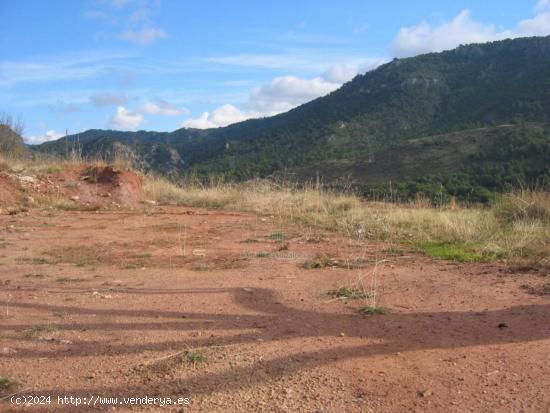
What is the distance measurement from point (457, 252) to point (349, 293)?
2.87m

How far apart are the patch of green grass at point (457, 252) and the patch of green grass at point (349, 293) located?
7.57ft

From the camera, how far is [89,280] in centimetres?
560

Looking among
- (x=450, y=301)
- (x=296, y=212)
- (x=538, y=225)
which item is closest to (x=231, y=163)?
(x=296, y=212)

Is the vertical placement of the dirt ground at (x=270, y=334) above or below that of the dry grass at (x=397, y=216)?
below

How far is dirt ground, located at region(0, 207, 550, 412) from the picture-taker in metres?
2.97

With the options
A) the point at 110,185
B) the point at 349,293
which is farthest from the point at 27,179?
the point at 349,293

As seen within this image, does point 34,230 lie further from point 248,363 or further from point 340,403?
point 340,403

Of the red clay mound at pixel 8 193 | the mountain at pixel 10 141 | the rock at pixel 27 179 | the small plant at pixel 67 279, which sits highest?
the mountain at pixel 10 141

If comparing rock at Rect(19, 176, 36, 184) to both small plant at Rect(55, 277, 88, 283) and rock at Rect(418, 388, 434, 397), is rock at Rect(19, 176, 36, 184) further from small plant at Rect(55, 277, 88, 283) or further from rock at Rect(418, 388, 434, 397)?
rock at Rect(418, 388, 434, 397)

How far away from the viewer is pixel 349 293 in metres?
4.89

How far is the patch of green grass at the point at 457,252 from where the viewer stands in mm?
6780

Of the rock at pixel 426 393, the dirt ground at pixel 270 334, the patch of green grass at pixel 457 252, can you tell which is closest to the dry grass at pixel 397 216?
the patch of green grass at pixel 457 252

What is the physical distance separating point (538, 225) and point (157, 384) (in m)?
7.38

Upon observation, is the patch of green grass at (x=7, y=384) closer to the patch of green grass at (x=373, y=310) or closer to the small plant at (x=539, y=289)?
the patch of green grass at (x=373, y=310)
